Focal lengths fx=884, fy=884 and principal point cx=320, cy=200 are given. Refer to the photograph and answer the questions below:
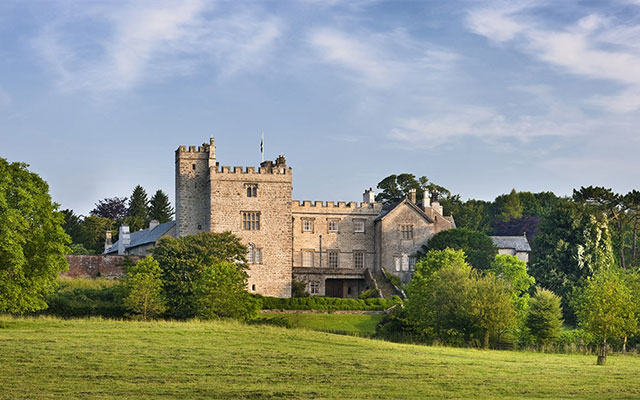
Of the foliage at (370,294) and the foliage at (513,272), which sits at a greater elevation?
the foliage at (513,272)

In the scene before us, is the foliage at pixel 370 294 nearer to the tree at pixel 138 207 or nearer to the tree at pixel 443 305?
the tree at pixel 443 305

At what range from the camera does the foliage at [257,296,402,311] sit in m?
57.3

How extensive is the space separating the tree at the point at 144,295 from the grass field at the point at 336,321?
29.3 feet

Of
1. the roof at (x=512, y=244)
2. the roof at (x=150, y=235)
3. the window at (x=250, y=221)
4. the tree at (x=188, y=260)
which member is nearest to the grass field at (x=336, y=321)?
the tree at (x=188, y=260)

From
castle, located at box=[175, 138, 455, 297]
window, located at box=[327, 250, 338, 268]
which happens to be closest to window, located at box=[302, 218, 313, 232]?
castle, located at box=[175, 138, 455, 297]

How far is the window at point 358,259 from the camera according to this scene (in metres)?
69.7

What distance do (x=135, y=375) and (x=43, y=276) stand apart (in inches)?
681

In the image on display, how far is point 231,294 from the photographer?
1837 inches

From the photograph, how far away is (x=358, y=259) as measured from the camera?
229 ft

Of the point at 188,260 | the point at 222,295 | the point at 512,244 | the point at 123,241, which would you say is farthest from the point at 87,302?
the point at 512,244

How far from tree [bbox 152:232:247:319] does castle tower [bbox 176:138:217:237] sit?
21.9ft

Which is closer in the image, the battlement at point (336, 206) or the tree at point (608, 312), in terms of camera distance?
the tree at point (608, 312)

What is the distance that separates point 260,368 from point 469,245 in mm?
42301

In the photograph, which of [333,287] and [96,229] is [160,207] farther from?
[333,287]
